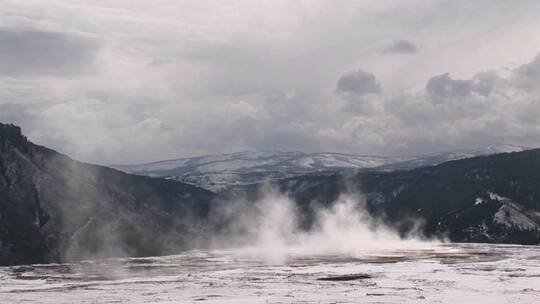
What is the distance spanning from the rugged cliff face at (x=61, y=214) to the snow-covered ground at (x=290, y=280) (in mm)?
10733

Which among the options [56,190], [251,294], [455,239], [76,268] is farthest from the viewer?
[455,239]

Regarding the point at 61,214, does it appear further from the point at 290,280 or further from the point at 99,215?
the point at 290,280

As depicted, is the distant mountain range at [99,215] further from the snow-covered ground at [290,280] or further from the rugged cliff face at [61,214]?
the snow-covered ground at [290,280]

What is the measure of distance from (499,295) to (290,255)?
6948cm

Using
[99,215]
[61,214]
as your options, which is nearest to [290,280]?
[61,214]

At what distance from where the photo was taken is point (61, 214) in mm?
130750

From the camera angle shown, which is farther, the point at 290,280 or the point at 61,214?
the point at 61,214

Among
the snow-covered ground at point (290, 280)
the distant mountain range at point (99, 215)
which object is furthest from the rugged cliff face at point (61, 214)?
the snow-covered ground at point (290, 280)

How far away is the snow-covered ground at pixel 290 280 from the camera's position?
62156 millimetres

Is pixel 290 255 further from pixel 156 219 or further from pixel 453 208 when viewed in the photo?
pixel 453 208

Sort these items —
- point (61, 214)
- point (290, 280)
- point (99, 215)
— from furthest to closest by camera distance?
point (99, 215), point (61, 214), point (290, 280)

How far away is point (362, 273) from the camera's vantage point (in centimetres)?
8719

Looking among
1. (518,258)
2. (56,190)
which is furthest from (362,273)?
(56,190)

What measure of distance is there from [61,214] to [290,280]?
70.8 metres
